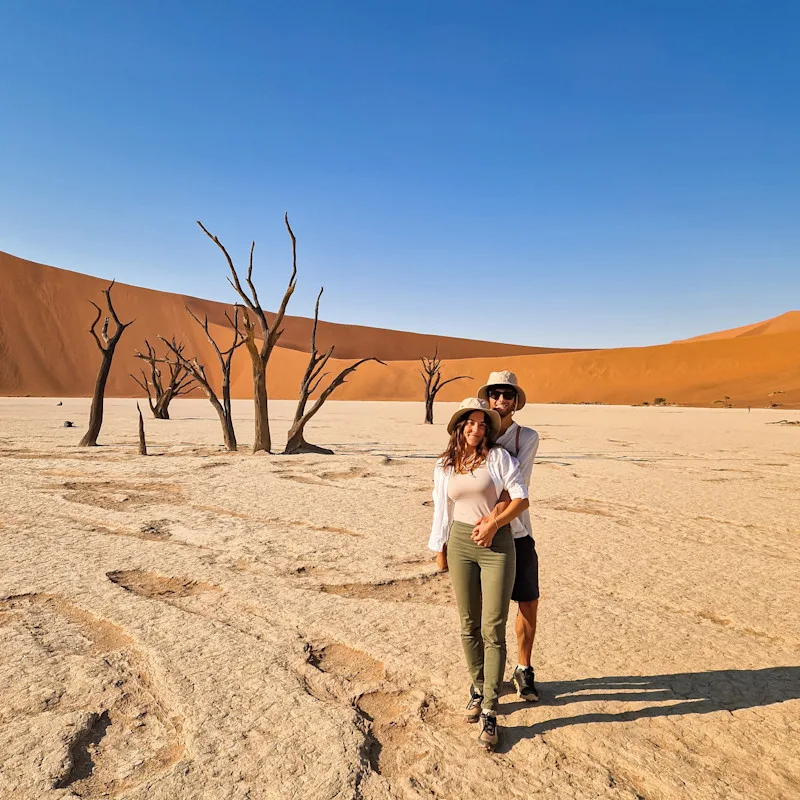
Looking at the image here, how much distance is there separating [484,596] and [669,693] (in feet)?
3.59

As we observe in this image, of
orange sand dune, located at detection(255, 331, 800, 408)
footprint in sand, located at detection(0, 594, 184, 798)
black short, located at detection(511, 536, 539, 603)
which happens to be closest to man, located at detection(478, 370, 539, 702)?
black short, located at detection(511, 536, 539, 603)

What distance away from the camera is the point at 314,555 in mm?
5121

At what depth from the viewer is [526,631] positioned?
114 inches

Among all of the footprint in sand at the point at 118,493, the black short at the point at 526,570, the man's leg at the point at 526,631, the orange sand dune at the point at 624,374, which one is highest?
the orange sand dune at the point at 624,374

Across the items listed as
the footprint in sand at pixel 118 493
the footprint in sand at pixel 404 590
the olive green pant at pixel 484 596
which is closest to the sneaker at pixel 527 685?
the olive green pant at pixel 484 596

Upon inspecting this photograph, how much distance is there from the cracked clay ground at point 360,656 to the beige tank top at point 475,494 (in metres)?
0.89

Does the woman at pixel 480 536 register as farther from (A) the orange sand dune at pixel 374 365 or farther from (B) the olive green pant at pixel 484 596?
(A) the orange sand dune at pixel 374 365

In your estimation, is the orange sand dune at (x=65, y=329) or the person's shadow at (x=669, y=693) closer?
the person's shadow at (x=669, y=693)

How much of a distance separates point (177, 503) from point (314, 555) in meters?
2.71

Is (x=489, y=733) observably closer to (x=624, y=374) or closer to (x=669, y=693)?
(x=669, y=693)

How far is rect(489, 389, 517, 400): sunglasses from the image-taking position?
2861 millimetres

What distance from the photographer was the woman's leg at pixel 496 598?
8.39 ft

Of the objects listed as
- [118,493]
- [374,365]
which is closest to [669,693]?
[118,493]

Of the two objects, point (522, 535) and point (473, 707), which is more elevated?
point (522, 535)
